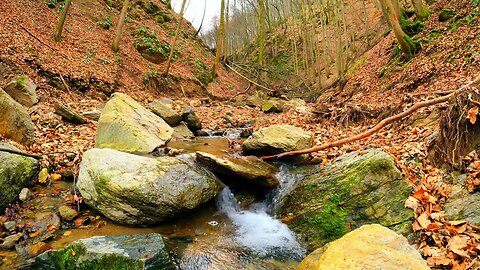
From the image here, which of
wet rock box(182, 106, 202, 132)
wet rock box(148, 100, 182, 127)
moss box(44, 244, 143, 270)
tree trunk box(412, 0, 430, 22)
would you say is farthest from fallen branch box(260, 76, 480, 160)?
tree trunk box(412, 0, 430, 22)

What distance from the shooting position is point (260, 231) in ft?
16.1

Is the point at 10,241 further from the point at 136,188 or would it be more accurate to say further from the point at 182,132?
the point at 182,132

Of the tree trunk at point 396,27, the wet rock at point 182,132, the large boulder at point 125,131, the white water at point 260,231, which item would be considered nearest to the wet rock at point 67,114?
the large boulder at point 125,131

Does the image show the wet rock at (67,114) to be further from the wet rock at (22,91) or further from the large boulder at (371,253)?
the large boulder at (371,253)

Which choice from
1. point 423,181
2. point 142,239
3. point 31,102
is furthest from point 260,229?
Result: point 31,102

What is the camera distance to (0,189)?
4270 mm

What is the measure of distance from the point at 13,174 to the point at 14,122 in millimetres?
1653

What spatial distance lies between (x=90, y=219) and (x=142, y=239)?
1281mm

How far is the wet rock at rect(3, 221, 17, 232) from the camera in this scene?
13.3ft

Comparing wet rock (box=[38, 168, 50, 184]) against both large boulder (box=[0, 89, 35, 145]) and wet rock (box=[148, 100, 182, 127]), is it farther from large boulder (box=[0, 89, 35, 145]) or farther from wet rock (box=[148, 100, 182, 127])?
wet rock (box=[148, 100, 182, 127])

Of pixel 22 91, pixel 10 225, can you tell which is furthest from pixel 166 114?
pixel 10 225

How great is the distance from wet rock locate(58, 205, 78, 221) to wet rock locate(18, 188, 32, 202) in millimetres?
526

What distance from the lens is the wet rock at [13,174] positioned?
14.3 feet

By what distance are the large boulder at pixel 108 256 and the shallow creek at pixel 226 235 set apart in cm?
40
